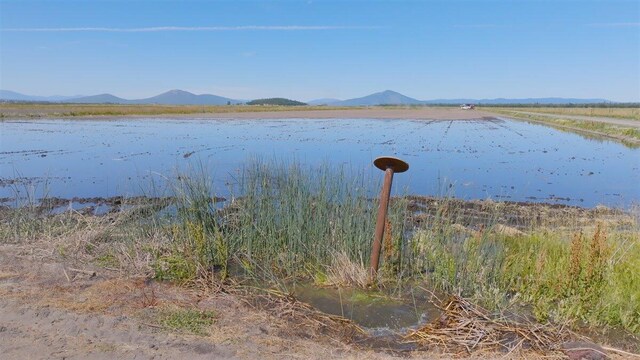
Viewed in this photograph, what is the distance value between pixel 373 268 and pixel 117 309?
105 inches

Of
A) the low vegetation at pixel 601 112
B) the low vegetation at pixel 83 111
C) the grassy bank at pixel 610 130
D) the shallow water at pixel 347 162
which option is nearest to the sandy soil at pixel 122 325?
the shallow water at pixel 347 162

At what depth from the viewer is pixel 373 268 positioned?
18.3 feet

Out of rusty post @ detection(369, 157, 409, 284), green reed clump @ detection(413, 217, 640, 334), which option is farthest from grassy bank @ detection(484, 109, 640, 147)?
rusty post @ detection(369, 157, 409, 284)

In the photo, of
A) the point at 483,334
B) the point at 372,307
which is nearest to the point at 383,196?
the point at 372,307

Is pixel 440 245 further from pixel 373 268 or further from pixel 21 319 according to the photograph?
pixel 21 319

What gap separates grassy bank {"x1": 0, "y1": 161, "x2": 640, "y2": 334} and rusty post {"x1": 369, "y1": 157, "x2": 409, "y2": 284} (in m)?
0.20

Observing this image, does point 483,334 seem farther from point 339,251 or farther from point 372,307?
point 339,251

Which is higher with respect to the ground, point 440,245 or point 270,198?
point 270,198

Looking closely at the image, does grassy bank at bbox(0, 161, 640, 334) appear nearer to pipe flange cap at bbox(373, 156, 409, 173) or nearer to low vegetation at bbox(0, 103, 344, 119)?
pipe flange cap at bbox(373, 156, 409, 173)

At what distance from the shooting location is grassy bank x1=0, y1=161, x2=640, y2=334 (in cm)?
515

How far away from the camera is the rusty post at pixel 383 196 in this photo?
205 inches

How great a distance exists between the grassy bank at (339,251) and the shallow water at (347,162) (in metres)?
1.50

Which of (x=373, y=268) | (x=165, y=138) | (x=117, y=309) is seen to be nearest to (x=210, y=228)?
(x=117, y=309)

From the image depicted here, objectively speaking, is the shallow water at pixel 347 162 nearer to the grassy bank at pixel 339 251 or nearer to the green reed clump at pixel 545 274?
the grassy bank at pixel 339 251
